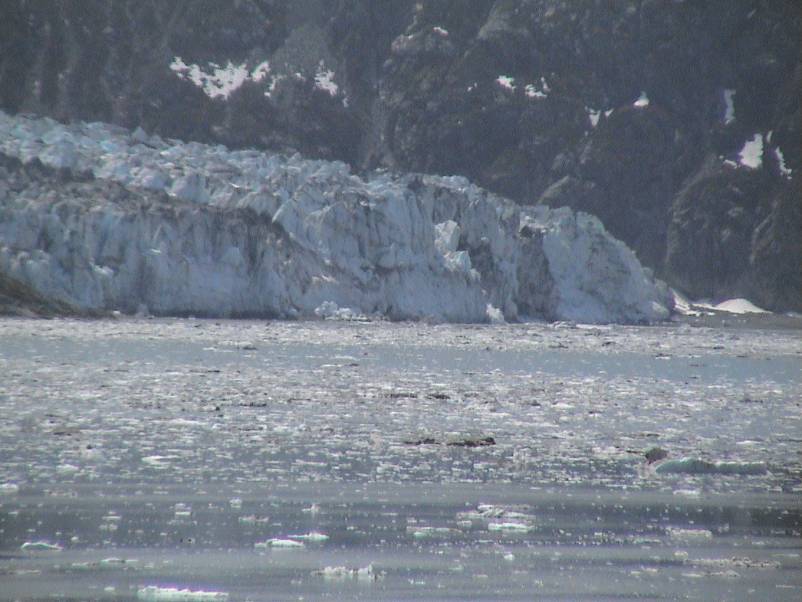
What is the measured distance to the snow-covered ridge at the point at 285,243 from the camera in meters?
42.7

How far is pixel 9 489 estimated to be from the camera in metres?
8.95

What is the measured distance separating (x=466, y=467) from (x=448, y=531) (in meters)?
2.56

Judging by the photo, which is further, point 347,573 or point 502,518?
point 502,518

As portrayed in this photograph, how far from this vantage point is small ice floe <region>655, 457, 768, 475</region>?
1067 centimetres

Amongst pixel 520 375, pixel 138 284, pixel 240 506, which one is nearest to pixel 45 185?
pixel 138 284

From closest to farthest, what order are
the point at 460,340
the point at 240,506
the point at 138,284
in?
the point at 240,506 < the point at 460,340 < the point at 138,284

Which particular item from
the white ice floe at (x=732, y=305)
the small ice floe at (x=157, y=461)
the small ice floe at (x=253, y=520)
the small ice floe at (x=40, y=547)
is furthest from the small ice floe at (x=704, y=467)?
the white ice floe at (x=732, y=305)

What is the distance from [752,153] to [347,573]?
114752 millimetres

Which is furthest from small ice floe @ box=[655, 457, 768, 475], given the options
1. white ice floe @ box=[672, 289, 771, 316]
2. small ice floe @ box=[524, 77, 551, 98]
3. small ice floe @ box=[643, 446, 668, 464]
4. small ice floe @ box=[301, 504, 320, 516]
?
small ice floe @ box=[524, 77, 551, 98]

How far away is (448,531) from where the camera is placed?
8094 millimetres

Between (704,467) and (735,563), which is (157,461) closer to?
(704,467)

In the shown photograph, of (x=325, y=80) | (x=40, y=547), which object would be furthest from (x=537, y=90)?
(x=40, y=547)

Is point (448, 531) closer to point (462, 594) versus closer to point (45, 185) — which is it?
point (462, 594)

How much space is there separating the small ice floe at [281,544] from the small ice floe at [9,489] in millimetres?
2094
